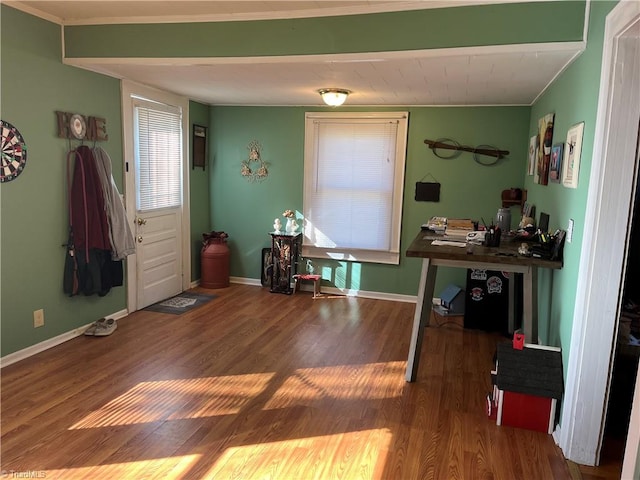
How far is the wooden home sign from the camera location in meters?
3.47

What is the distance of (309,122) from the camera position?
523 cm

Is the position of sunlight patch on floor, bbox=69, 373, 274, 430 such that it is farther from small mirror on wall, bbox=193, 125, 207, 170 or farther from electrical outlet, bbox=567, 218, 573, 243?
small mirror on wall, bbox=193, 125, 207, 170

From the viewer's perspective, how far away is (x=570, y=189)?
8.53ft

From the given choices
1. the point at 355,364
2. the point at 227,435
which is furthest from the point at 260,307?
the point at 227,435

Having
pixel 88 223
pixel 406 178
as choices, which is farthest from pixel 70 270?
pixel 406 178

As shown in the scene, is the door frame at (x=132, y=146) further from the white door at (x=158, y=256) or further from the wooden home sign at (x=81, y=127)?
the wooden home sign at (x=81, y=127)

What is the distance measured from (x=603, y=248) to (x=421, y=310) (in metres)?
1.18

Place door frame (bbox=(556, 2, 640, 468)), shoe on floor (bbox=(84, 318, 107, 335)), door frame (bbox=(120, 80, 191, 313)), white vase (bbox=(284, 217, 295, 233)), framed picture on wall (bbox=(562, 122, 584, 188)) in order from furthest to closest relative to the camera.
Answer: white vase (bbox=(284, 217, 295, 233)) → door frame (bbox=(120, 80, 191, 313)) → shoe on floor (bbox=(84, 318, 107, 335)) → framed picture on wall (bbox=(562, 122, 584, 188)) → door frame (bbox=(556, 2, 640, 468))

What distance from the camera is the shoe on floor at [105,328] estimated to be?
3807 mm

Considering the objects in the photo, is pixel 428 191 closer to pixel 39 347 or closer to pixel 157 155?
pixel 157 155

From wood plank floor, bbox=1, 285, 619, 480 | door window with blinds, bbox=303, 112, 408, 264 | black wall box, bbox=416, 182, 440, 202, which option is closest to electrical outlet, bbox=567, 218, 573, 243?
wood plank floor, bbox=1, 285, 619, 480

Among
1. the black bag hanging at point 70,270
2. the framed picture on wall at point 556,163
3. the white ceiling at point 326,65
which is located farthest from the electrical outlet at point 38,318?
the framed picture on wall at point 556,163

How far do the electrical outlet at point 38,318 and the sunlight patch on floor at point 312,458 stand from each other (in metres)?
1.99

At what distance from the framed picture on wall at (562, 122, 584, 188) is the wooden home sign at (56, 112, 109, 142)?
3445 millimetres
